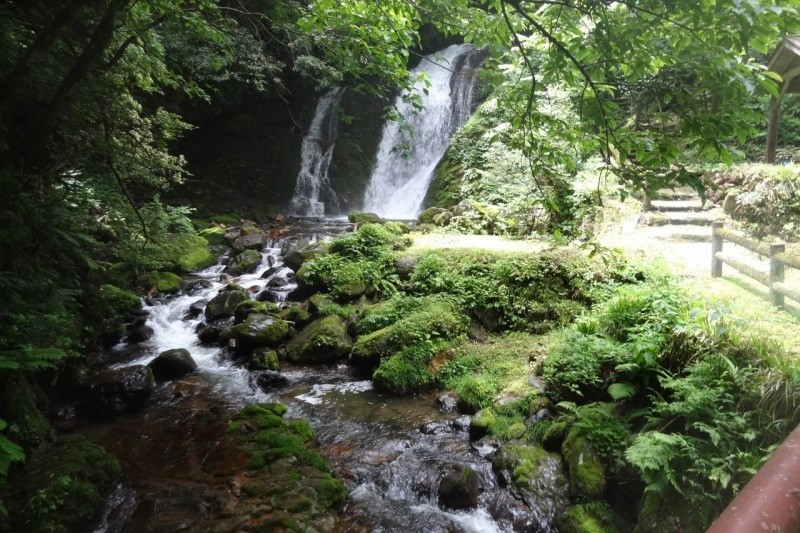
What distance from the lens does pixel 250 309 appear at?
9.73m

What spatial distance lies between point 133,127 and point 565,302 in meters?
7.72

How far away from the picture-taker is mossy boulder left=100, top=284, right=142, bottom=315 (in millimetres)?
9766

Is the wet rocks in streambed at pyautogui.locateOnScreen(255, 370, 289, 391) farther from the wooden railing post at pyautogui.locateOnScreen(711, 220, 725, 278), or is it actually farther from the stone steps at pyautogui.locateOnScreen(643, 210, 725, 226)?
the stone steps at pyautogui.locateOnScreen(643, 210, 725, 226)

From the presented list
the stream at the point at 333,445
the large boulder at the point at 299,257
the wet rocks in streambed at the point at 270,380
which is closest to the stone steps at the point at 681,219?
the stream at the point at 333,445

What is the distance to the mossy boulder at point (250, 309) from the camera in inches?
380

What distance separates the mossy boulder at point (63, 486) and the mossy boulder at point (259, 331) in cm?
338

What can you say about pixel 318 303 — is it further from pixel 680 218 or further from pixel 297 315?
pixel 680 218

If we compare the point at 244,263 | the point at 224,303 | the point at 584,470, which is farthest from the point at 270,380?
the point at 244,263

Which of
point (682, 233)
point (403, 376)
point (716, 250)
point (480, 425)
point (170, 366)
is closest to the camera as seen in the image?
point (480, 425)

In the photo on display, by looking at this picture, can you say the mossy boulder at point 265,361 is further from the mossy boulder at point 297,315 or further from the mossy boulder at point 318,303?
the mossy boulder at point 318,303

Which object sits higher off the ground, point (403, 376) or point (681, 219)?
point (681, 219)

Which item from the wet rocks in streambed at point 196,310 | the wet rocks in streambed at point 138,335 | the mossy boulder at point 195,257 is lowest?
the wet rocks in streambed at point 138,335

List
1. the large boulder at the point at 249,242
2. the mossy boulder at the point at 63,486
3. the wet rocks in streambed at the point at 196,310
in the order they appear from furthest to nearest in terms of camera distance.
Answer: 1. the large boulder at the point at 249,242
2. the wet rocks in streambed at the point at 196,310
3. the mossy boulder at the point at 63,486

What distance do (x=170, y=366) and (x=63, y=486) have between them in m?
3.47
